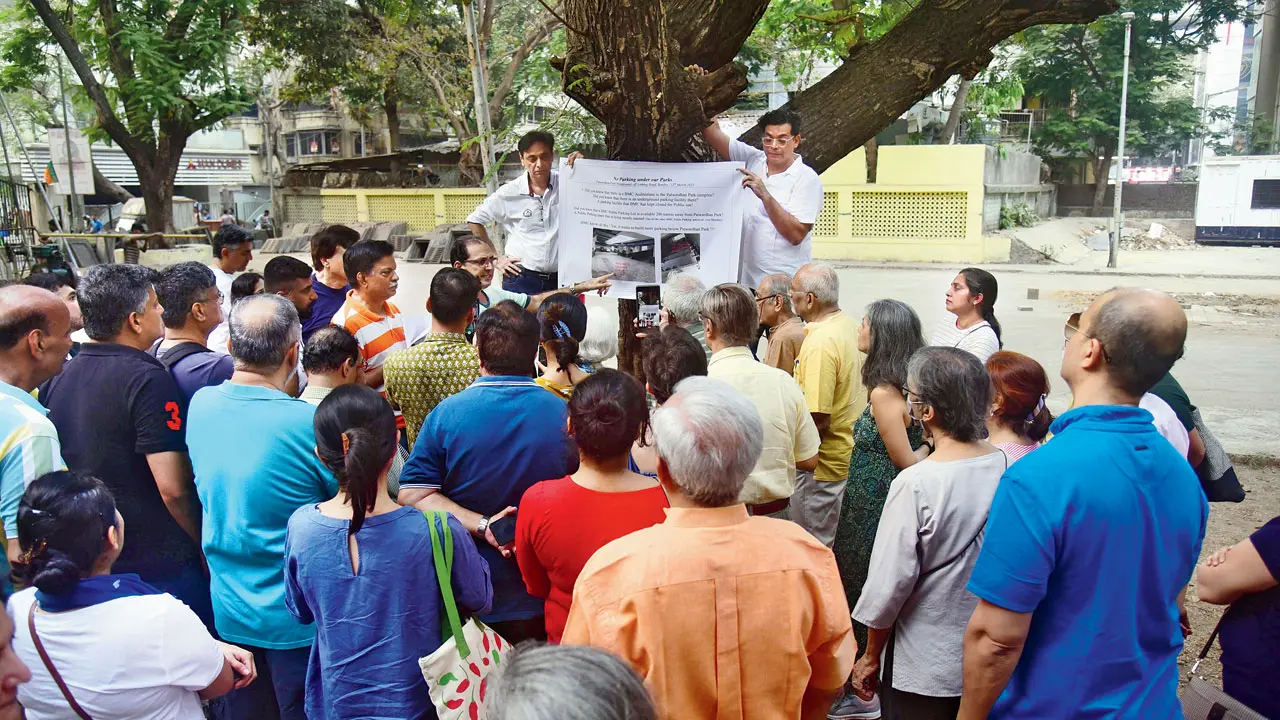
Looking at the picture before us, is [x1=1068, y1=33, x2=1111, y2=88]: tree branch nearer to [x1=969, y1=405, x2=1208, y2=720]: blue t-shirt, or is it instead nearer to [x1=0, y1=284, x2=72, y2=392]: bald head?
[x1=969, y1=405, x2=1208, y2=720]: blue t-shirt

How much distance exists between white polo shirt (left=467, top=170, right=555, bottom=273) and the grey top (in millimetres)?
2984

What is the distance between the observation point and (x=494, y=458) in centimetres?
286

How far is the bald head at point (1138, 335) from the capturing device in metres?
2.08

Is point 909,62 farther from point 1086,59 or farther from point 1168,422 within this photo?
point 1086,59

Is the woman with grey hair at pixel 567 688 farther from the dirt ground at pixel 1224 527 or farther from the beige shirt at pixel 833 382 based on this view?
the dirt ground at pixel 1224 527

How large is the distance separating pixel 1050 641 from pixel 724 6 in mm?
3469

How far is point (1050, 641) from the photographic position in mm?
2176

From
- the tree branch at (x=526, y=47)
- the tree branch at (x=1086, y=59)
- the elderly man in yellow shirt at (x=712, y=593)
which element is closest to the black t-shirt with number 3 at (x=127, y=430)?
the elderly man in yellow shirt at (x=712, y=593)

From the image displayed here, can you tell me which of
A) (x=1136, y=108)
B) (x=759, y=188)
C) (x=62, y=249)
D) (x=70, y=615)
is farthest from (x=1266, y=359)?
(x=1136, y=108)

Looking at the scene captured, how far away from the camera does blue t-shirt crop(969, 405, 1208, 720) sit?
2.08 m

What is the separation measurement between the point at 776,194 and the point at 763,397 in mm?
1722

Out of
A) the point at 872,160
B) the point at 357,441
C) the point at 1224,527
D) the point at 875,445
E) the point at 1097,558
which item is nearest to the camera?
the point at 1097,558

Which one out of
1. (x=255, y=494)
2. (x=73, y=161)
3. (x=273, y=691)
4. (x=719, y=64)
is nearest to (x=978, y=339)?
(x=719, y=64)

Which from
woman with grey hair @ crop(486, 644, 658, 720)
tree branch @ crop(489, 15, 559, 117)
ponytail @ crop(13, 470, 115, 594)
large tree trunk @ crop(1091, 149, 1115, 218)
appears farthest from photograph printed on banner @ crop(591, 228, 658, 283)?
large tree trunk @ crop(1091, 149, 1115, 218)
